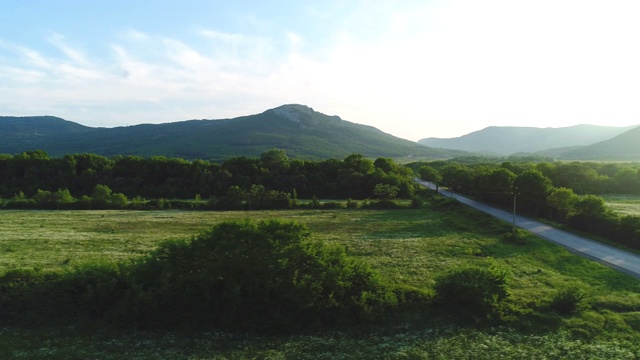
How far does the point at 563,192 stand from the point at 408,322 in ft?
153

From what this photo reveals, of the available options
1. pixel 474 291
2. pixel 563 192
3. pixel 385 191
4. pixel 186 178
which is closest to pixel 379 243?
pixel 474 291

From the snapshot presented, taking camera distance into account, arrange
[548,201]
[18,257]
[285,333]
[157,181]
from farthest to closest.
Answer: [157,181], [548,201], [18,257], [285,333]

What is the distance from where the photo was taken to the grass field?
18984mm

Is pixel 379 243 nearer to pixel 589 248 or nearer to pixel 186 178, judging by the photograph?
pixel 589 248

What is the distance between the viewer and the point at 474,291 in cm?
2264

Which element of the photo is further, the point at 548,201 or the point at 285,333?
the point at 548,201

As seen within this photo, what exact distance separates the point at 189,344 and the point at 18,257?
23.8 metres

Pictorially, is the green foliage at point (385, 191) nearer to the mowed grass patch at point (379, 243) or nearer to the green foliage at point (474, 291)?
the mowed grass patch at point (379, 243)

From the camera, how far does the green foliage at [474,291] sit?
22516mm

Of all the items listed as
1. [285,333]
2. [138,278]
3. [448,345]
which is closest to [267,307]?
[285,333]

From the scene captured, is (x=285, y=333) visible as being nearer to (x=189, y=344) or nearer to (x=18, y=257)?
(x=189, y=344)

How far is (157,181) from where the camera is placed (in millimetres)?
104688

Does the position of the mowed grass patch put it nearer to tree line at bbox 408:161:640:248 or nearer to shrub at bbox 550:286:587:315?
shrub at bbox 550:286:587:315

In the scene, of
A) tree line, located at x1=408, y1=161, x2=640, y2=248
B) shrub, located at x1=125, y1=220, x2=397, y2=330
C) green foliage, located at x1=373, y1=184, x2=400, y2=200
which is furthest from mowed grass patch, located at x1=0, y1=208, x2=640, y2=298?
green foliage, located at x1=373, y1=184, x2=400, y2=200
